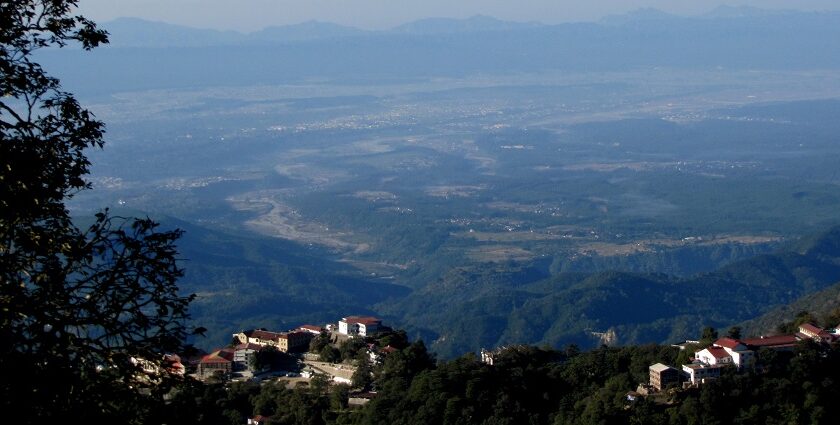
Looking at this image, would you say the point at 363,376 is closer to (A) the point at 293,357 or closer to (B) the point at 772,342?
(A) the point at 293,357

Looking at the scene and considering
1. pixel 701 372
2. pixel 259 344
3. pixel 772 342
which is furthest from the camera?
pixel 259 344

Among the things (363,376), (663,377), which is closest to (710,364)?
(663,377)

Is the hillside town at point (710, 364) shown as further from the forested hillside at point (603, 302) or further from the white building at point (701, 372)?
the forested hillside at point (603, 302)

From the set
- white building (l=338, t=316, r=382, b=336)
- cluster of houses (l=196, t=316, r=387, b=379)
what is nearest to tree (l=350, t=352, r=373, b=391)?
cluster of houses (l=196, t=316, r=387, b=379)

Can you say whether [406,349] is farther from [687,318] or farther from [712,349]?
[687,318]

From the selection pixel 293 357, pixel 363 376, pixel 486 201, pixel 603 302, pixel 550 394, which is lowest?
pixel 486 201

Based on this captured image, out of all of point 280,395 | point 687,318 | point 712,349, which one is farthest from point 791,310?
point 280,395

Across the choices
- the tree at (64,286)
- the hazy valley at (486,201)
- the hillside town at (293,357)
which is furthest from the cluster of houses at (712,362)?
the hazy valley at (486,201)
